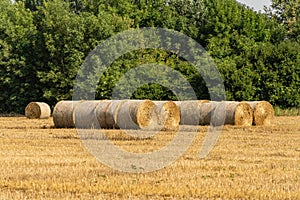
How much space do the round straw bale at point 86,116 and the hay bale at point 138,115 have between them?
1.10m

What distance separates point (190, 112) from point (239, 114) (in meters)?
2.18

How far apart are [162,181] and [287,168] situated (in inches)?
135

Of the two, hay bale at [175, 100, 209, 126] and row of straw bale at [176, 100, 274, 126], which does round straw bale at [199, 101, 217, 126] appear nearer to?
row of straw bale at [176, 100, 274, 126]

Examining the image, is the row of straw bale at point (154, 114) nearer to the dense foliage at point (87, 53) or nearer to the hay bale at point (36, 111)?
the hay bale at point (36, 111)

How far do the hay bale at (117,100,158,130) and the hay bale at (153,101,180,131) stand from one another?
1.60 feet

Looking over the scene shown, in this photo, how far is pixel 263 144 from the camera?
71.8 feet

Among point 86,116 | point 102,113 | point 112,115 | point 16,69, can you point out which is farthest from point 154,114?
point 16,69

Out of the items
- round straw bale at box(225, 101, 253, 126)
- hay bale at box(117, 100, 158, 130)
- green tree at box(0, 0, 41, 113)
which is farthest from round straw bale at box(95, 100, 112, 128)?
green tree at box(0, 0, 41, 113)

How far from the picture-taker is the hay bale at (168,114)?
94.5 ft

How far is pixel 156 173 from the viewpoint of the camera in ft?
48.4

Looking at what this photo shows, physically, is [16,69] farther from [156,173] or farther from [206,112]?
[156,173]

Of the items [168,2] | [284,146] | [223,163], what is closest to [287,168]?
[223,163]

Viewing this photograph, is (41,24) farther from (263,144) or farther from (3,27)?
(263,144)

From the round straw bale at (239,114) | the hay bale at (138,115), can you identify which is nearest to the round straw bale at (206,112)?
the round straw bale at (239,114)
